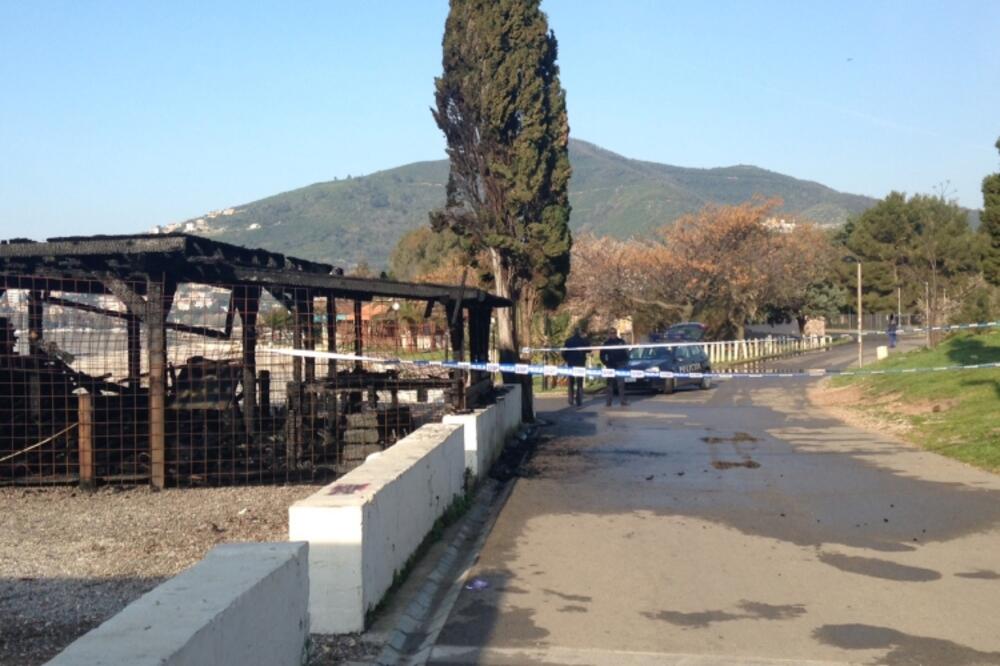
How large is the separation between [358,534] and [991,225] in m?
25.5

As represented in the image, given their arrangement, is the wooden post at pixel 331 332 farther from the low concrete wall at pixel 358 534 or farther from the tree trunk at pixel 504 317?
the tree trunk at pixel 504 317

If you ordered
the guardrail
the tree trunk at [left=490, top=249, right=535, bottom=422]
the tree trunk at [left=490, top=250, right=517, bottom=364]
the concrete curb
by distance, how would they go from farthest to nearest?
the guardrail, the tree trunk at [left=490, top=250, right=517, bottom=364], the tree trunk at [left=490, top=249, right=535, bottom=422], the concrete curb

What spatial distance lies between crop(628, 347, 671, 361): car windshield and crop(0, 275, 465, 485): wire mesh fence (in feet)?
57.9

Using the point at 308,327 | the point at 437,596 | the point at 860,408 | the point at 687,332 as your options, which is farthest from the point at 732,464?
the point at 687,332

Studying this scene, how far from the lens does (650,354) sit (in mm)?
33375

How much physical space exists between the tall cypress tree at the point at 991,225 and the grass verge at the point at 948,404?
6.58 ft

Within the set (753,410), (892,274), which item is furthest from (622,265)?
(753,410)

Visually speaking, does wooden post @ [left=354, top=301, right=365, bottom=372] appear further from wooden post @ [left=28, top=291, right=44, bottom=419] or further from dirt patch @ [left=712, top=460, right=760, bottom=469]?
dirt patch @ [left=712, top=460, right=760, bottom=469]

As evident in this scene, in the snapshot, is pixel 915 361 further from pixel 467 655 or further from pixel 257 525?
pixel 467 655

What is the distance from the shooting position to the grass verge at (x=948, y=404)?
54.3 feet

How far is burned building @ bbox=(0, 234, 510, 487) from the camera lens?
1273 centimetres

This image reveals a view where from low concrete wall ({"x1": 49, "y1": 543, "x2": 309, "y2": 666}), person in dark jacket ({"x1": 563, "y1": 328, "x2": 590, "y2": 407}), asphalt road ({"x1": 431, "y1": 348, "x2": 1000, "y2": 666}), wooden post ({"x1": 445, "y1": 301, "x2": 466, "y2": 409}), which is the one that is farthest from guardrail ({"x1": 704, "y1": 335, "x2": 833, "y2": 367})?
low concrete wall ({"x1": 49, "y1": 543, "x2": 309, "y2": 666})

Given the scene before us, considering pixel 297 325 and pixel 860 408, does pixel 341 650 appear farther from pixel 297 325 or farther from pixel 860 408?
pixel 860 408

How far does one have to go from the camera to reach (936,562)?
9375 mm
